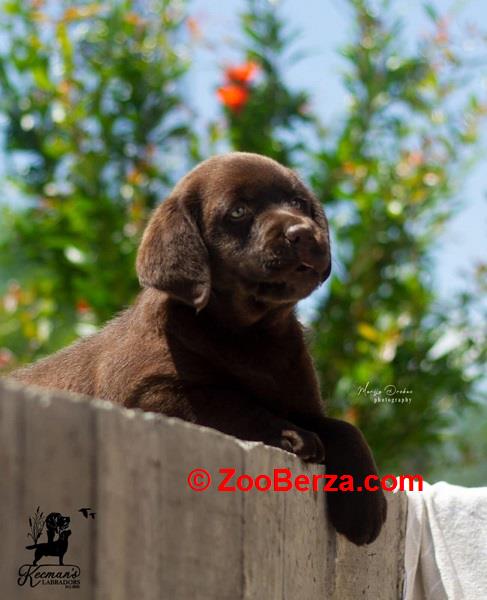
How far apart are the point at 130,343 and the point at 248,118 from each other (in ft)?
14.9

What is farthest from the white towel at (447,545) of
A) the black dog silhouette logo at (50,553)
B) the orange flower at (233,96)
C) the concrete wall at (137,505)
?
the orange flower at (233,96)

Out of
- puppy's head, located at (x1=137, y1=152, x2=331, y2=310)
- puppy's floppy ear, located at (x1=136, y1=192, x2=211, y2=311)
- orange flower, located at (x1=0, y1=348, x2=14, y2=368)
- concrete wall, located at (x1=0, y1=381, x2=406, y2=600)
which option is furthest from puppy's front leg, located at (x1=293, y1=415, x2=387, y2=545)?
orange flower, located at (x1=0, y1=348, x2=14, y2=368)

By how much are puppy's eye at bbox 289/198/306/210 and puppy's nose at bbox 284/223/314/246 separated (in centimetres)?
31

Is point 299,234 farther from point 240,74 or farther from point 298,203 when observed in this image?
point 240,74

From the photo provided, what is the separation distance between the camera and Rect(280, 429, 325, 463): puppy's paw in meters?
2.82

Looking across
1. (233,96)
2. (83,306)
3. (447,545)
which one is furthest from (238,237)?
(233,96)

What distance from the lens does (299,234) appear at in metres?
3.18

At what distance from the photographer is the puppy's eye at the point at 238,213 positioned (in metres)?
3.40

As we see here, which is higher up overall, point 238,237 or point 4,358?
point 4,358

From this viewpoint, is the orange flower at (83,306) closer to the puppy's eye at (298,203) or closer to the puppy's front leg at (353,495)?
the puppy's eye at (298,203)

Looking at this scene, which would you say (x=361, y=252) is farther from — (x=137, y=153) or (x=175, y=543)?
(x=175, y=543)

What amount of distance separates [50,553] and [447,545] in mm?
2142

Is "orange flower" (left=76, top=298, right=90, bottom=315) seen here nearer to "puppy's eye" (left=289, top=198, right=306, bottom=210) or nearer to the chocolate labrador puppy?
the chocolate labrador puppy

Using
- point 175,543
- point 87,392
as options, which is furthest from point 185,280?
point 175,543
